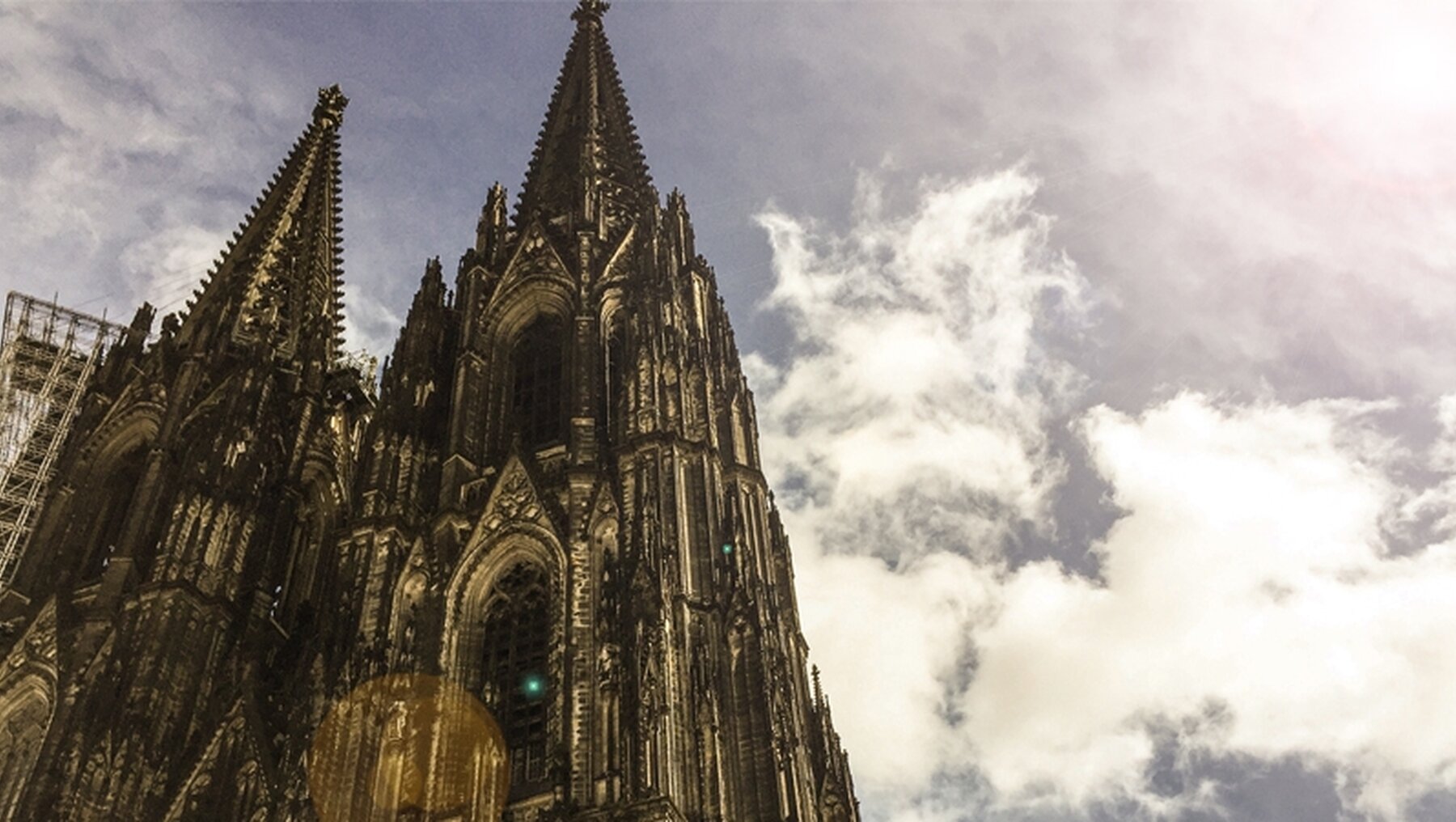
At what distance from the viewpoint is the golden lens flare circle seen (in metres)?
22.6

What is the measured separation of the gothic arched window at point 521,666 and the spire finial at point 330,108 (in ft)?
99.9

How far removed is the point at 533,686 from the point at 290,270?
23129 millimetres

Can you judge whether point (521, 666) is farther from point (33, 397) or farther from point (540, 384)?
point (33, 397)

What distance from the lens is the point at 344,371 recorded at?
41.8 metres

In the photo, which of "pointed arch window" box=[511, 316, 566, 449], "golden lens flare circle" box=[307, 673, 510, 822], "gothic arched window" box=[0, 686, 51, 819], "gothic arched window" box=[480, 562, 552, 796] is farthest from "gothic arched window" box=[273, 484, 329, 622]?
"golden lens flare circle" box=[307, 673, 510, 822]

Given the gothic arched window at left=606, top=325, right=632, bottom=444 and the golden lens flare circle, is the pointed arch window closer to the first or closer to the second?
the gothic arched window at left=606, top=325, right=632, bottom=444

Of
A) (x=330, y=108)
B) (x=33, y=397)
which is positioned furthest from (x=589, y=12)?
(x=33, y=397)

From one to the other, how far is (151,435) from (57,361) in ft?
40.3

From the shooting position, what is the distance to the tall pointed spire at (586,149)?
37.7 meters

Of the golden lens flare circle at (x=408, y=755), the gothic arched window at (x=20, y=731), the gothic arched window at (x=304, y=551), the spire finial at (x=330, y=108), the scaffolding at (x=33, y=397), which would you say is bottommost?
the golden lens flare circle at (x=408, y=755)

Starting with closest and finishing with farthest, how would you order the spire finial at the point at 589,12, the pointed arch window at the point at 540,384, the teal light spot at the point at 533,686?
1. the teal light spot at the point at 533,686
2. the pointed arch window at the point at 540,384
3. the spire finial at the point at 589,12

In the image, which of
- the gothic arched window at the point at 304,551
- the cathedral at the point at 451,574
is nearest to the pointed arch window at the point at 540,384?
the cathedral at the point at 451,574

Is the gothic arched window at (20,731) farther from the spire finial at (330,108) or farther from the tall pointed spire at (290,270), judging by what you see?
the spire finial at (330,108)

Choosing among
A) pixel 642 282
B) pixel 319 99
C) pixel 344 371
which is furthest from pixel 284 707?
pixel 319 99
